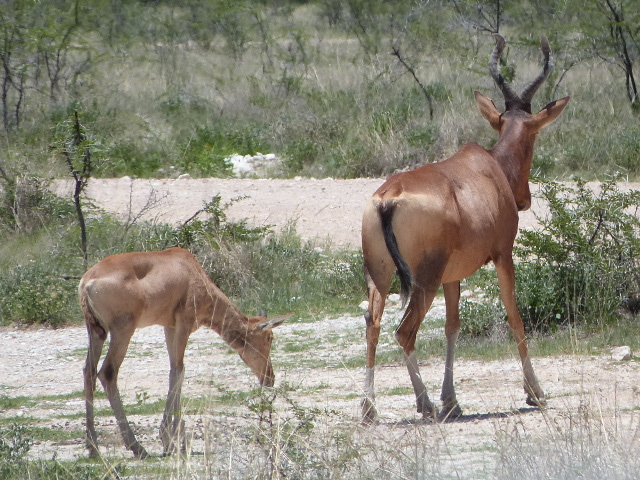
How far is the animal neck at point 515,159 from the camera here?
815 centimetres

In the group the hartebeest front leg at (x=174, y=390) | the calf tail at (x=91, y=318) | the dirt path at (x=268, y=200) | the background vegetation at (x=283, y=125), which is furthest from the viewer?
the dirt path at (x=268, y=200)

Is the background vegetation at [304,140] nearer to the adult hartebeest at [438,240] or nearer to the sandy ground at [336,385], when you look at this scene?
the sandy ground at [336,385]

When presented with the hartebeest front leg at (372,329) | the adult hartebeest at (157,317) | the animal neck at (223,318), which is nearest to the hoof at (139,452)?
the adult hartebeest at (157,317)

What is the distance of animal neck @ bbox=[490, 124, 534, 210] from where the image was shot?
8148mm

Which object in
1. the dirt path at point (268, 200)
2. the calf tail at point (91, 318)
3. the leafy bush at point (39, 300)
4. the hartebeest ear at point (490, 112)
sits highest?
the hartebeest ear at point (490, 112)

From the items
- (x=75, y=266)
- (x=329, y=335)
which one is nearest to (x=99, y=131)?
(x=75, y=266)

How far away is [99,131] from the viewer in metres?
18.8

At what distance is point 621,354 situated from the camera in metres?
8.40

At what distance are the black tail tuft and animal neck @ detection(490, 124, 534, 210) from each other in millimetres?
1702

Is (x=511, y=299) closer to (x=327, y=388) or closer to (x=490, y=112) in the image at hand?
(x=327, y=388)

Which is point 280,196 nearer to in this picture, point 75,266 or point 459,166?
point 75,266

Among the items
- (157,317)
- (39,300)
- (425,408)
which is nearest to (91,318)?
(157,317)

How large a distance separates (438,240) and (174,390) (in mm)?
2147

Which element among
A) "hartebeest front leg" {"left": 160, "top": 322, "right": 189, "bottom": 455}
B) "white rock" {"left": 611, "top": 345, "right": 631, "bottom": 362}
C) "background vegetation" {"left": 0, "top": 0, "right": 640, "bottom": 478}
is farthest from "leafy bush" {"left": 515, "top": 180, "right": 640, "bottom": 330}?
"hartebeest front leg" {"left": 160, "top": 322, "right": 189, "bottom": 455}
